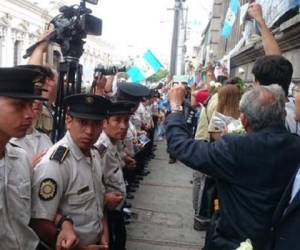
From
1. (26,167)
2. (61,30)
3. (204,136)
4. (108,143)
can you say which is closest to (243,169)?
(26,167)

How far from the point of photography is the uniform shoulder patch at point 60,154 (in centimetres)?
265

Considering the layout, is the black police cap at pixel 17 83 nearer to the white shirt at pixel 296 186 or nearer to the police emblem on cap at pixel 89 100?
the police emblem on cap at pixel 89 100

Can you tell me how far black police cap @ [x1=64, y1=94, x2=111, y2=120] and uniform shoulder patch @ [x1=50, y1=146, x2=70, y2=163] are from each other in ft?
0.86

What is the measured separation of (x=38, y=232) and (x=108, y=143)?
→ 1478 mm

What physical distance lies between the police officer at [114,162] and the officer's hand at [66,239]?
1.16m

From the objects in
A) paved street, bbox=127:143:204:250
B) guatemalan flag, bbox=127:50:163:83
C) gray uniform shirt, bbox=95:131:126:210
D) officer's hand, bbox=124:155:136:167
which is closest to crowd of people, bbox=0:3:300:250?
gray uniform shirt, bbox=95:131:126:210

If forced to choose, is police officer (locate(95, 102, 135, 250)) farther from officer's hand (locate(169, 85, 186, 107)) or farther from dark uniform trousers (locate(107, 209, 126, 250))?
officer's hand (locate(169, 85, 186, 107))

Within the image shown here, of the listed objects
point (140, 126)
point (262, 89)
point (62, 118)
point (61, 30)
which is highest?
point (61, 30)

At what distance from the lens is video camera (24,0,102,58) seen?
3891mm

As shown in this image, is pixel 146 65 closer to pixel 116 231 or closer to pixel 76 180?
pixel 116 231

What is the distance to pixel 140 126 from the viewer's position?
8.86 m

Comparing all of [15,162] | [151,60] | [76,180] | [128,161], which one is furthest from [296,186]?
[151,60]

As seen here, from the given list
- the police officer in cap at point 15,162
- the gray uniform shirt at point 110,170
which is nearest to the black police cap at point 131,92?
the gray uniform shirt at point 110,170

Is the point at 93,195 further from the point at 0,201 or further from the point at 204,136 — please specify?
the point at 204,136
